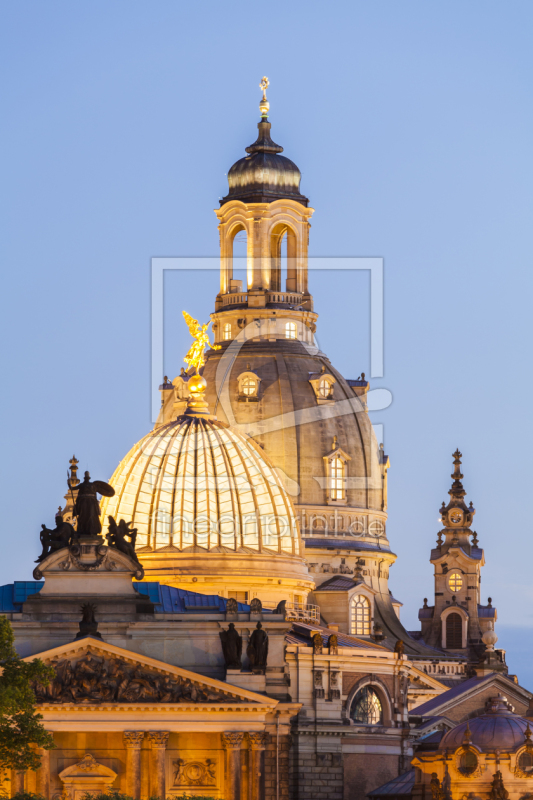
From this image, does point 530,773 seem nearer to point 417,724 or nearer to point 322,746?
point 322,746

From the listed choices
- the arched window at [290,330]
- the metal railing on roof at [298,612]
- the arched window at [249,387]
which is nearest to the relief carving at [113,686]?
the metal railing on roof at [298,612]

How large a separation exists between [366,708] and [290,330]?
42.2m

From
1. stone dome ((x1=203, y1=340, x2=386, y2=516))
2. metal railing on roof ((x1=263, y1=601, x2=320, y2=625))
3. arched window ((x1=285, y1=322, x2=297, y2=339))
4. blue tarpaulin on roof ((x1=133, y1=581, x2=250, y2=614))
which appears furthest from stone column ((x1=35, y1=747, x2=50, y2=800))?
arched window ((x1=285, y1=322, x2=297, y2=339))

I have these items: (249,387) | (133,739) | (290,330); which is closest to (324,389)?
(249,387)

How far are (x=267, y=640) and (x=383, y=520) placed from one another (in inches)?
1739

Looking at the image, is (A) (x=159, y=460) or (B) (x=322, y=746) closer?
(B) (x=322, y=746)

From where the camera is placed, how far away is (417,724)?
175m

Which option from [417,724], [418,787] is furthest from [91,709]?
[417,724]

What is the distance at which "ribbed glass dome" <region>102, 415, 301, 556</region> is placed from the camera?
549 ft

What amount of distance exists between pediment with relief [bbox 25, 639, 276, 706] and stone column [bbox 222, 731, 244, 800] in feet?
5.63

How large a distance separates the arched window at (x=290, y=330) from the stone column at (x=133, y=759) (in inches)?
2185

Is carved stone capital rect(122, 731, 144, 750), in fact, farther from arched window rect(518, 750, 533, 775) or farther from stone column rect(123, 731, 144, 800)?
arched window rect(518, 750, 533, 775)

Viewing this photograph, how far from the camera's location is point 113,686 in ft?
481

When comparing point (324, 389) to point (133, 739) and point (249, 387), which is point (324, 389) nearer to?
point (249, 387)
